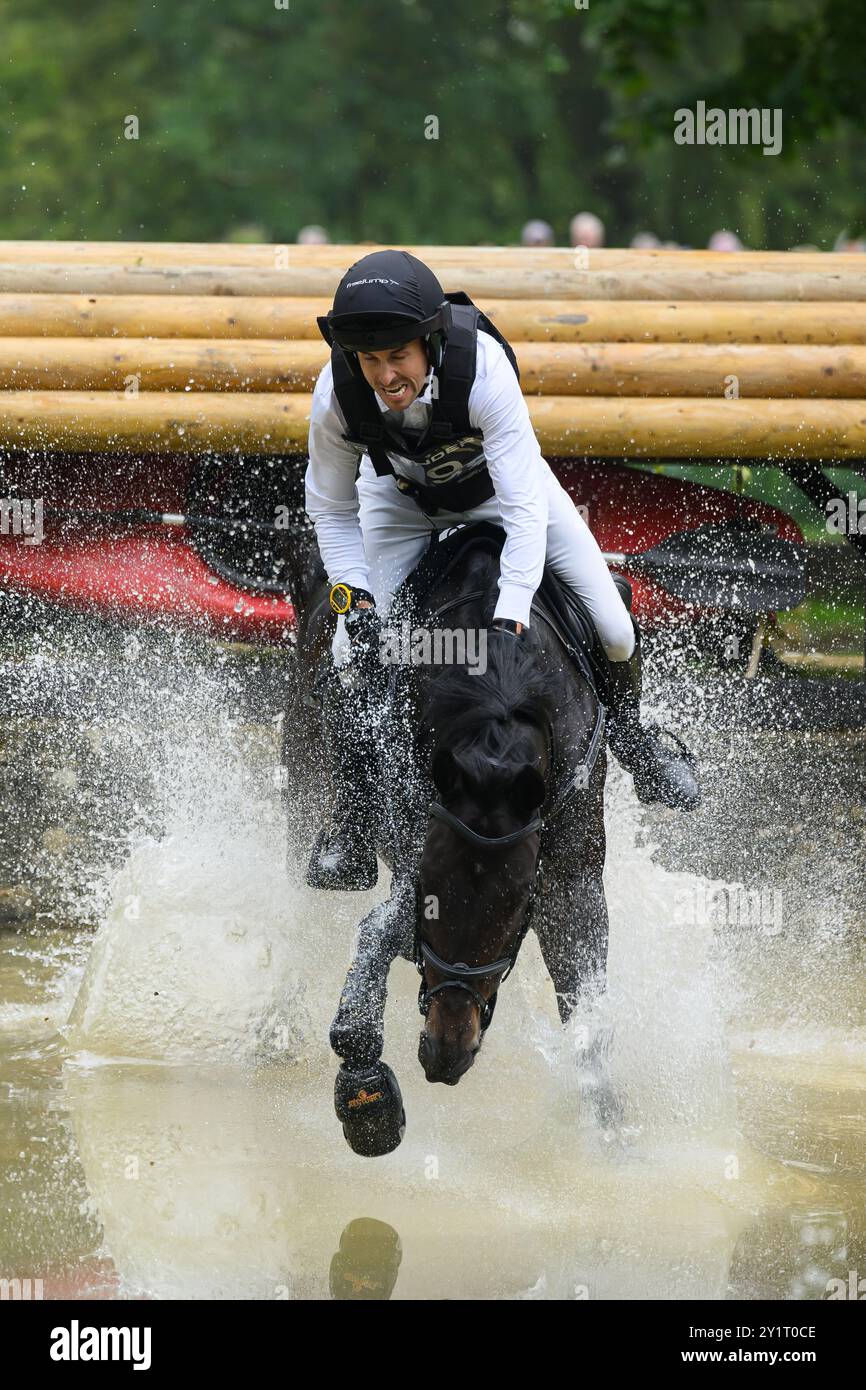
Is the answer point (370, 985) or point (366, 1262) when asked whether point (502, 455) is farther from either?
point (366, 1262)

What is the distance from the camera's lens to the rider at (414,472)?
3.79 meters

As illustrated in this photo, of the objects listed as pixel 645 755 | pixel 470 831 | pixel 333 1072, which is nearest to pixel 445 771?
pixel 470 831

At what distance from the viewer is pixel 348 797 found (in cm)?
451

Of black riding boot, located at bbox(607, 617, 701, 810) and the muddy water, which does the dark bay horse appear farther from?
black riding boot, located at bbox(607, 617, 701, 810)

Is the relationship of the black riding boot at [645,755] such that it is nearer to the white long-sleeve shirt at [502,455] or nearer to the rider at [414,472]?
the rider at [414,472]

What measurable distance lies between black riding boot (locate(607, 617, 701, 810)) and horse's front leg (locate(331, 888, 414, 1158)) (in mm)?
1181

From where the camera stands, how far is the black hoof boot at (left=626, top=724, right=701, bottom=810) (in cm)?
495

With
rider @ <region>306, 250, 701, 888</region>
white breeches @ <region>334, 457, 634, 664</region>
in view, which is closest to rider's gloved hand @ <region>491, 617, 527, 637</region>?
rider @ <region>306, 250, 701, 888</region>

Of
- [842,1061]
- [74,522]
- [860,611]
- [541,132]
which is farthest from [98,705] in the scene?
[541,132]

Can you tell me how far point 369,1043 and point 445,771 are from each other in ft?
2.63
